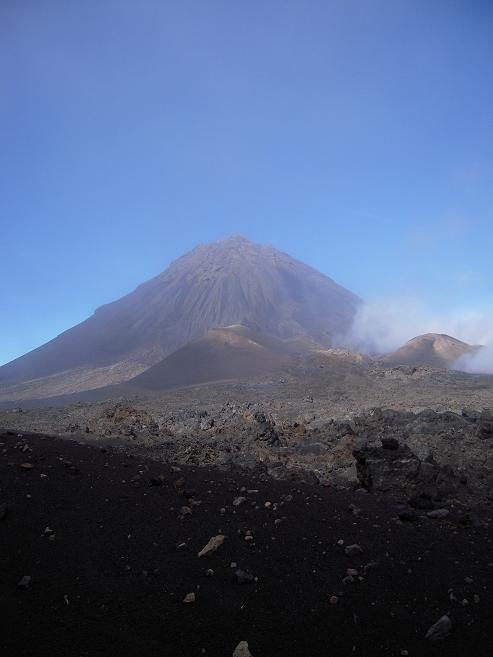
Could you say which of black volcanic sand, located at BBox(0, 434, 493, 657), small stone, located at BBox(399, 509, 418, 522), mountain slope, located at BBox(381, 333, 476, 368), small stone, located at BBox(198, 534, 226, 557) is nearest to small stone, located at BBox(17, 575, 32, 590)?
black volcanic sand, located at BBox(0, 434, 493, 657)

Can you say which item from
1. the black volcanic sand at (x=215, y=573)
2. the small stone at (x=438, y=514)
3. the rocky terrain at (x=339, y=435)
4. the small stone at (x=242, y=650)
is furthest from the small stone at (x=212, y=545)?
the rocky terrain at (x=339, y=435)

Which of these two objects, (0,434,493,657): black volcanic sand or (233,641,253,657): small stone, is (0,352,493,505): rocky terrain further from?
(233,641,253,657): small stone

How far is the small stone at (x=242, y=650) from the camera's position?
11.1 feet

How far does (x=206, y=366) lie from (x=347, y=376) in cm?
2415

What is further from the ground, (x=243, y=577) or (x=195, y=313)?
(x=195, y=313)

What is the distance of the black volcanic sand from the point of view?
3.53 meters

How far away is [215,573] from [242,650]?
0.89 metres

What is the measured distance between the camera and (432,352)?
270 ft

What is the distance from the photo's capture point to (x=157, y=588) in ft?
13.0

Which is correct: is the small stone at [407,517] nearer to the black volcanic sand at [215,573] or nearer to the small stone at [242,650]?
the black volcanic sand at [215,573]

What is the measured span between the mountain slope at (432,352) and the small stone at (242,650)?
7623 cm

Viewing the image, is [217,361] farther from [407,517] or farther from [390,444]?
[407,517]

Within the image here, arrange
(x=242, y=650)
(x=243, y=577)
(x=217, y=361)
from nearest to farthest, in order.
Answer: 1. (x=242, y=650)
2. (x=243, y=577)
3. (x=217, y=361)

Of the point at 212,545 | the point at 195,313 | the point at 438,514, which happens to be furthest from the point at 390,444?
the point at 195,313
